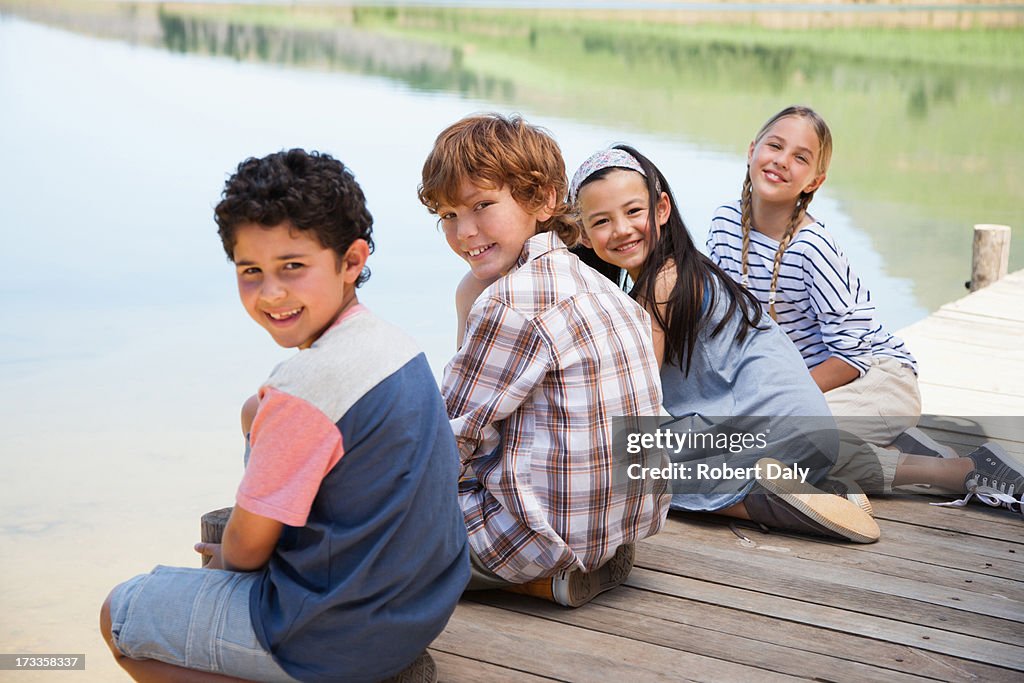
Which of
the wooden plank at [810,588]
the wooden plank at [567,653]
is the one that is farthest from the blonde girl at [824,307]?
the wooden plank at [567,653]

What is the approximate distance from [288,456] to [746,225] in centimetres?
208

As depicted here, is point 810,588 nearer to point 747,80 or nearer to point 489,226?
point 489,226

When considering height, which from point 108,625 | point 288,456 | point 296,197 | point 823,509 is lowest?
point 823,509

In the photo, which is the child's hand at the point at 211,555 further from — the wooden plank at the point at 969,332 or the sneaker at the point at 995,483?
the wooden plank at the point at 969,332

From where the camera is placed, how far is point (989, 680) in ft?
7.49

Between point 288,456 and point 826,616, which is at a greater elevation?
point 288,456

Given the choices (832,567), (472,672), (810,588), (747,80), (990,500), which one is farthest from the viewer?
(747,80)

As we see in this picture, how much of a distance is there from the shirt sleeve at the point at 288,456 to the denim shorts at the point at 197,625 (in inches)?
7.8

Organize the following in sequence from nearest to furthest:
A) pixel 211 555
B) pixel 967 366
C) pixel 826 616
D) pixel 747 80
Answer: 1. pixel 211 555
2. pixel 826 616
3. pixel 967 366
4. pixel 747 80

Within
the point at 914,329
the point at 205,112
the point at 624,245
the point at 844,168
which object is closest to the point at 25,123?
the point at 205,112

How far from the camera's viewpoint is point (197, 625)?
6.39 feet

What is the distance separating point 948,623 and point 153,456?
21.0 feet

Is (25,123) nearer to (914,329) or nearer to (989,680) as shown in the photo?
(914,329)

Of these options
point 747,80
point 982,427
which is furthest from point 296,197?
point 747,80
